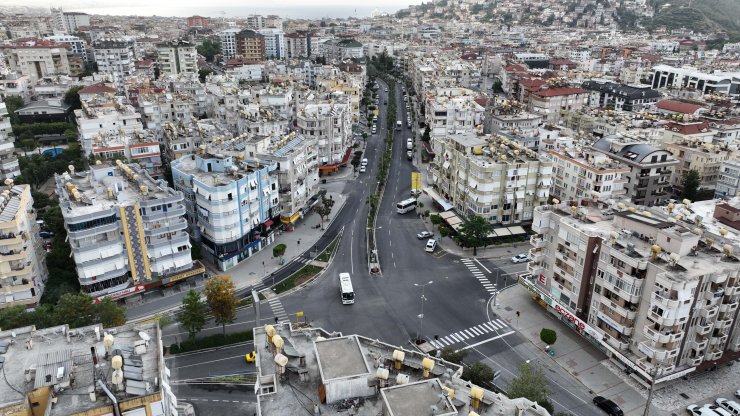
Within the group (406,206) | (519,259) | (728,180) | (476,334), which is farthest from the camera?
(406,206)

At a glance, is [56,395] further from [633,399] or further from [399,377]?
[633,399]

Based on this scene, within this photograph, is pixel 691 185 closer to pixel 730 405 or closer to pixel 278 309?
pixel 730 405

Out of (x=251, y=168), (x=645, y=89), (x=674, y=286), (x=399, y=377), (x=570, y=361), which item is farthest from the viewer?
(x=645, y=89)

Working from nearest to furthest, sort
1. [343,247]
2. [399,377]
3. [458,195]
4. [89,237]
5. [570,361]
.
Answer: [399,377], [570,361], [89,237], [343,247], [458,195]

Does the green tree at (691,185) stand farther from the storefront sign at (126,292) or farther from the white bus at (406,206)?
the storefront sign at (126,292)

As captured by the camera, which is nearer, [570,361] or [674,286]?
[674,286]

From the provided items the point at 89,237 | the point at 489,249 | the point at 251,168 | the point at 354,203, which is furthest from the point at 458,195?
the point at 89,237

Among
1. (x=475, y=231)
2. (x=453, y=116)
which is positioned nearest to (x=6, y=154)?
(x=475, y=231)
